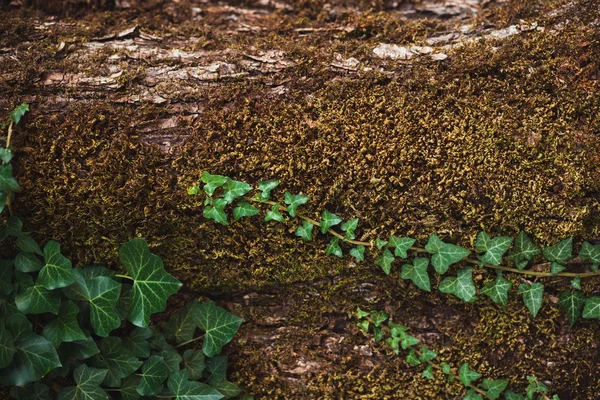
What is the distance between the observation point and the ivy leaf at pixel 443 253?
1604 millimetres

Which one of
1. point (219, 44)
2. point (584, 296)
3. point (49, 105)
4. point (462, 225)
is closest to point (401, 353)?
point (462, 225)

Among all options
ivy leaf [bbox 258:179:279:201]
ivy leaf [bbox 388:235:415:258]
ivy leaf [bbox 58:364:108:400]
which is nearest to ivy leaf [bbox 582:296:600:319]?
ivy leaf [bbox 388:235:415:258]

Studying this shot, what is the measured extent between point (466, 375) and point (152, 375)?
1.19 meters

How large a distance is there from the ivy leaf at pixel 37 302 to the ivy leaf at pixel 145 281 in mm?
262

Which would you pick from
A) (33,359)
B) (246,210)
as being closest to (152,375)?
(33,359)

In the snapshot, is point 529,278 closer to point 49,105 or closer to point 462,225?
point 462,225

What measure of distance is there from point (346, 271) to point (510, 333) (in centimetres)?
68

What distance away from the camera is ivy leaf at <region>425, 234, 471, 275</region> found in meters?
1.60

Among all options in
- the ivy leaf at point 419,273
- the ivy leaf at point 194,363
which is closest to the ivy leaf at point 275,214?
the ivy leaf at point 419,273

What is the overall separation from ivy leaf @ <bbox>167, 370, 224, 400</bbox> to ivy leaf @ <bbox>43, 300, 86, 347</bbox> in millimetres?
364

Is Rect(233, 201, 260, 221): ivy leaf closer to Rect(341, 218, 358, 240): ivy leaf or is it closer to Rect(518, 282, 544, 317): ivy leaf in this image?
→ Rect(341, 218, 358, 240): ivy leaf

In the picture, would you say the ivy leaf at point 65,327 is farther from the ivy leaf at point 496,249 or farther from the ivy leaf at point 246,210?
the ivy leaf at point 496,249

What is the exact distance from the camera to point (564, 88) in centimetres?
165

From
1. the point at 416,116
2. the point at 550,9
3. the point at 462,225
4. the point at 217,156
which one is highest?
the point at 550,9
